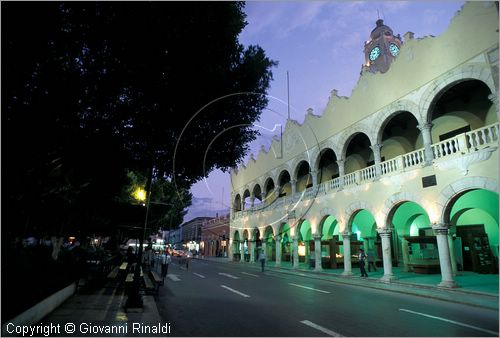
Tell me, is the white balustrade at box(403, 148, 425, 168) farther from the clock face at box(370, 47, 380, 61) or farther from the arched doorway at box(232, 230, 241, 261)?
the clock face at box(370, 47, 380, 61)

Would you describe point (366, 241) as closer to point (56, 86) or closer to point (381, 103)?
point (381, 103)

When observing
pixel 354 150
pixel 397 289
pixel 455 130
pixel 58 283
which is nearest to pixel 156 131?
pixel 58 283

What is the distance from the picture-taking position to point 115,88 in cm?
869

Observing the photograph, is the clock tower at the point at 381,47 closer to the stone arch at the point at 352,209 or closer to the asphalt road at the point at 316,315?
the stone arch at the point at 352,209

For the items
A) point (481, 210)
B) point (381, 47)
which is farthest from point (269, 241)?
point (381, 47)

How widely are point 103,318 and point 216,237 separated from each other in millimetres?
50121

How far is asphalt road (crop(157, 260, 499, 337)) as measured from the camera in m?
6.68

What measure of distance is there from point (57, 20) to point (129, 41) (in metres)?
1.62

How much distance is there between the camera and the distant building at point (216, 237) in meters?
51.6

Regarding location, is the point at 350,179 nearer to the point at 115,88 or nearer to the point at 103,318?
the point at 115,88

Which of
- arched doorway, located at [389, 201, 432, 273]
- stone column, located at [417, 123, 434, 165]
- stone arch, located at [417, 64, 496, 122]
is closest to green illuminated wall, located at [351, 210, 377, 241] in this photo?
arched doorway, located at [389, 201, 432, 273]

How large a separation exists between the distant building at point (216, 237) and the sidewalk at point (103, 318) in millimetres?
40607

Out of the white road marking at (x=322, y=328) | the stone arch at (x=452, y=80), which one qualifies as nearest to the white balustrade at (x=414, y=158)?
the stone arch at (x=452, y=80)

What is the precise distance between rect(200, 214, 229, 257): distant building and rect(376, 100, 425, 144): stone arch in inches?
1346
